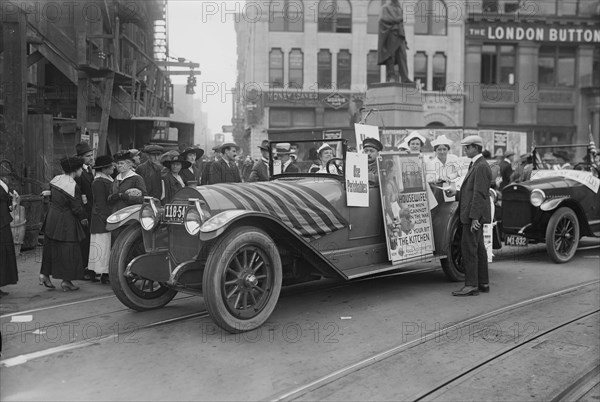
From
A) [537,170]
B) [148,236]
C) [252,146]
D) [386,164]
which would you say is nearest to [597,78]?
A: [252,146]

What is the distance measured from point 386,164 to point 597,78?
118 feet

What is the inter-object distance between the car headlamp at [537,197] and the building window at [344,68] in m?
28.4

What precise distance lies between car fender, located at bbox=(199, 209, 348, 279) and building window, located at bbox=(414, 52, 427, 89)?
108 feet

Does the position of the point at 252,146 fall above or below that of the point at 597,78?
below

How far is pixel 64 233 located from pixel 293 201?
301 centimetres

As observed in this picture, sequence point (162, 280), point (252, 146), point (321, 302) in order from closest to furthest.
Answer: point (162, 280)
point (321, 302)
point (252, 146)

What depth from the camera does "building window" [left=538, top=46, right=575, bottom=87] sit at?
3691cm

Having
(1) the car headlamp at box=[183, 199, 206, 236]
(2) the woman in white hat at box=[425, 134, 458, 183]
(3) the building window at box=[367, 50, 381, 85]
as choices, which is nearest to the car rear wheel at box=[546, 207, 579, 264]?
(2) the woman in white hat at box=[425, 134, 458, 183]

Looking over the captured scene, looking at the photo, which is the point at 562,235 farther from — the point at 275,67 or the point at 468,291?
the point at 275,67

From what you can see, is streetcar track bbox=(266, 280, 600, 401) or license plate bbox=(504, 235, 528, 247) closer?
streetcar track bbox=(266, 280, 600, 401)

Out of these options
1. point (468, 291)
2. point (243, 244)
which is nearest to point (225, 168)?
point (468, 291)

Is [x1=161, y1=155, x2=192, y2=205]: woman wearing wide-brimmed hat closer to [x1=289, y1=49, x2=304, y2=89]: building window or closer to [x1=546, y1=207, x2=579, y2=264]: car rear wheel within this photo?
[x1=546, y1=207, x2=579, y2=264]: car rear wheel

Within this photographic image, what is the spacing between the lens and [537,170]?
10648mm

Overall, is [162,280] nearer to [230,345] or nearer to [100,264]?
[230,345]
